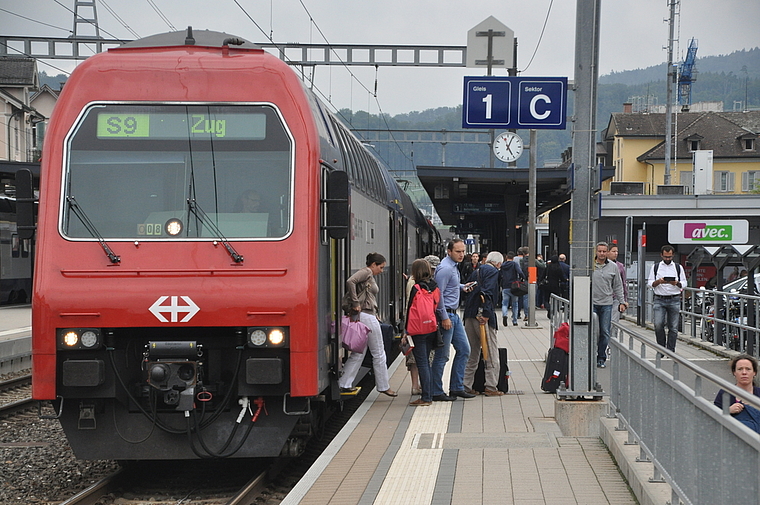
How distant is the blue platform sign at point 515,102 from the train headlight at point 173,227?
170 inches

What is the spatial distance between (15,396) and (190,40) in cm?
782

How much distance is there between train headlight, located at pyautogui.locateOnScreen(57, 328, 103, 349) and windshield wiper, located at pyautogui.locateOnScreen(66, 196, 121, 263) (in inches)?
22.6

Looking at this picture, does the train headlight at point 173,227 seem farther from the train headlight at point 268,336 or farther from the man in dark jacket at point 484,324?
the man in dark jacket at point 484,324

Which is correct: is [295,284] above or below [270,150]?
below

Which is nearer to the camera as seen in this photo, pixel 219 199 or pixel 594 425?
pixel 219 199

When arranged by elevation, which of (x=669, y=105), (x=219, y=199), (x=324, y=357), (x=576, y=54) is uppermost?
(x=669, y=105)

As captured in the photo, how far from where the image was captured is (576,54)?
893cm

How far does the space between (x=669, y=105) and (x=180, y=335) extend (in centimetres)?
4951

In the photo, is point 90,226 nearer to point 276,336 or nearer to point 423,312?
point 276,336

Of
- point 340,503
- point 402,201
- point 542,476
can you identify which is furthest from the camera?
point 402,201

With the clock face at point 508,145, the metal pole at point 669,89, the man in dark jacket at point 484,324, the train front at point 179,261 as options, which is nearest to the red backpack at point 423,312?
the man in dark jacket at point 484,324

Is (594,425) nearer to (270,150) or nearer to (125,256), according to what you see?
(270,150)

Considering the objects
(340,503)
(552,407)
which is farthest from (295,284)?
(552,407)

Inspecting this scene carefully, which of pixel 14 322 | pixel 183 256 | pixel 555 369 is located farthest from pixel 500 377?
pixel 14 322
